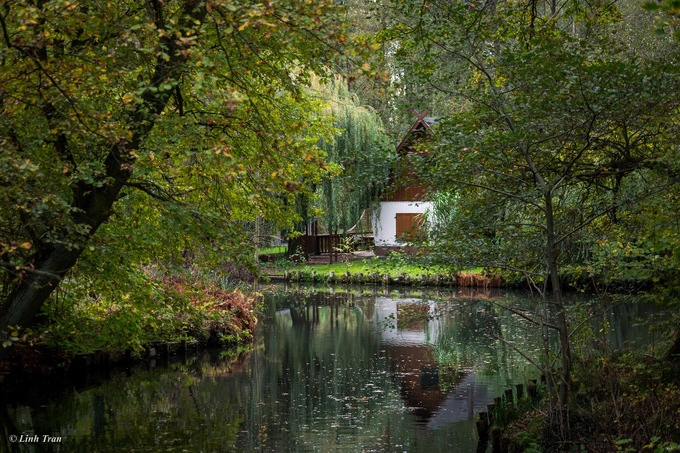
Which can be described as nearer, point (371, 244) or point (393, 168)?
point (393, 168)

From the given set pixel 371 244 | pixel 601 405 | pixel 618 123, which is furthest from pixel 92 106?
pixel 371 244

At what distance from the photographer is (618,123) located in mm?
9320

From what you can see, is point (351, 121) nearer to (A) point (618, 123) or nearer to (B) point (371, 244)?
(B) point (371, 244)

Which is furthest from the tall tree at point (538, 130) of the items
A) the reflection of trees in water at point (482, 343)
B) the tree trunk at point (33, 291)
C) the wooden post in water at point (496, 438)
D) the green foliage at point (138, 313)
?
the green foliage at point (138, 313)

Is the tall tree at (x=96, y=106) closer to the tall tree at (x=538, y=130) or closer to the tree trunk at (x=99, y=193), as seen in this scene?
the tree trunk at (x=99, y=193)

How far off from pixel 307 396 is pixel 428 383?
8.30ft

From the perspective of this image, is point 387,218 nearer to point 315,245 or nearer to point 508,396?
point 315,245

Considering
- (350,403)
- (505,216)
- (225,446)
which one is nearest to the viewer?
(505,216)

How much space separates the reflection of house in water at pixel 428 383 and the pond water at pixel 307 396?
0.03 m

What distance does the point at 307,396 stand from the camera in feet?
49.1

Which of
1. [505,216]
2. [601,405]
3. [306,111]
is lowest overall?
[601,405]

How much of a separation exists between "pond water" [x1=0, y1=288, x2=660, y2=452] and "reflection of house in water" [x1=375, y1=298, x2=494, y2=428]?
30mm

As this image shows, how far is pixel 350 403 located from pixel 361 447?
2.83m

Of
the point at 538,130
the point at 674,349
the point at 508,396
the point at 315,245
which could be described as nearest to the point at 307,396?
the point at 508,396
